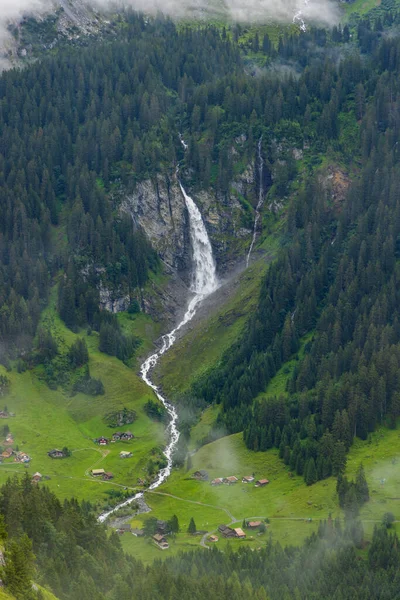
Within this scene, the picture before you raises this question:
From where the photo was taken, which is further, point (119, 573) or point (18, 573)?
point (119, 573)

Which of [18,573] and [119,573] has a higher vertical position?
[18,573]

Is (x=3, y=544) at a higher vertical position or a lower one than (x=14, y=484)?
higher

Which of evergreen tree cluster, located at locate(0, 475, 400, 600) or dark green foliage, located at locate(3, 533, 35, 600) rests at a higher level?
dark green foliage, located at locate(3, 533, 35, 600)

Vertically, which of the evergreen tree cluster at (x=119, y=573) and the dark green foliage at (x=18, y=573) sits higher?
the dark green foliage at (x=18, y=573)

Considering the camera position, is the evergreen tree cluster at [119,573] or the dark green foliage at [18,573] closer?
the dark green foliage at [18,573]

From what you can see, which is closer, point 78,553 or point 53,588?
point 53,588

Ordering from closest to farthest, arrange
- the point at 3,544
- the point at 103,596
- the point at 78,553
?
1. the point at 3,544
2. the point at 103,596
3. the point at 78,553

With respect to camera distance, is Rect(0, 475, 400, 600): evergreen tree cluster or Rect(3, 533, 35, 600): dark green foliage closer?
Rect(3, 533, 35, 600): dark green foliage

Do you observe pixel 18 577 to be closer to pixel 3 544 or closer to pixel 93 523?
pixel 3 544

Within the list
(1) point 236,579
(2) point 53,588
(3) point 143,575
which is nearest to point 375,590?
(1) point 236,579

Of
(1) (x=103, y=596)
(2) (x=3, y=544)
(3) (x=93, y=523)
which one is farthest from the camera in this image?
(3) (x=93, y=523)

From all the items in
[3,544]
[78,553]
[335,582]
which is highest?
[3,544]
